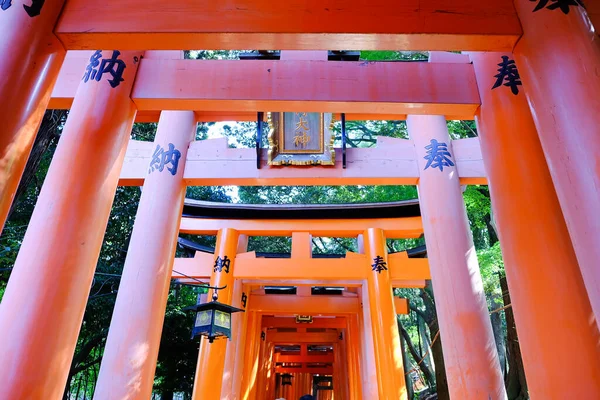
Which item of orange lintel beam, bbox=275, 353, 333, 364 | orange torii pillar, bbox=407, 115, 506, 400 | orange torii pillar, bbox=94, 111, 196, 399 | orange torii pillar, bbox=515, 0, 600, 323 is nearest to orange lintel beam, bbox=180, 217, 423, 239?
orange torii pillar, bbox=94, 111, 196, 399

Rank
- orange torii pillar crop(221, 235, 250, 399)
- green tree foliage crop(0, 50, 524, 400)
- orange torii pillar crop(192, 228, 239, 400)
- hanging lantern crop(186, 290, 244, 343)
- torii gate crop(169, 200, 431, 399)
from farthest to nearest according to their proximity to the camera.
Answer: green tree foliage crop(0, 50, 524, 400) → torii gate crop(169, 200, 431, 399) → orange torii pillar crop(221, 235, 250, 399) → orange torii pillar crop(192, 228, 239, 400) → hanging lantern crop(186, 290, 244, 343)

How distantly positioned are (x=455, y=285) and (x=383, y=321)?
3.77 m

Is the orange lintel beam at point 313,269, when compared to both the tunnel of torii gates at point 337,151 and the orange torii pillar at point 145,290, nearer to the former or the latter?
the tunnel of torii gates at point 337,151

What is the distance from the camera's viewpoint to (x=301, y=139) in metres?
5.32

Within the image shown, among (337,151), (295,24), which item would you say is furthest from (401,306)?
(295,24)

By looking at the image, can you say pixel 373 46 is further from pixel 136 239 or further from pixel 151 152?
pixel 151 152

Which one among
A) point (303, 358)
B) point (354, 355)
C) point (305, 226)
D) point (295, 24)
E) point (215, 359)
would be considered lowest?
point (215, 359)

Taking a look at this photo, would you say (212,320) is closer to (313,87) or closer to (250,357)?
(313,87)

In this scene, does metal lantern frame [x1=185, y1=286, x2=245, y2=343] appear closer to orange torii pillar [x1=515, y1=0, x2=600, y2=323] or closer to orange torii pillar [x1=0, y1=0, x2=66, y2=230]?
orange torii pillar [x1=0, y1=0, x2=66, y2=230]

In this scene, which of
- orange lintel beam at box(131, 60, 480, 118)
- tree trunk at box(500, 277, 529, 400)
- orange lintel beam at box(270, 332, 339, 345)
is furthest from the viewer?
orange lintel beam at box(270, 332, 339, 345)

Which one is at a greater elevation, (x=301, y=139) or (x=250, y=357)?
(x=301, y=139)

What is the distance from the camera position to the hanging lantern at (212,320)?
514 centimetres

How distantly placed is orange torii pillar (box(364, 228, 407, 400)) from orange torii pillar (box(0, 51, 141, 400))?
579 centimetres

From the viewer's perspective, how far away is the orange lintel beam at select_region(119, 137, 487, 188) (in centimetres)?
498
